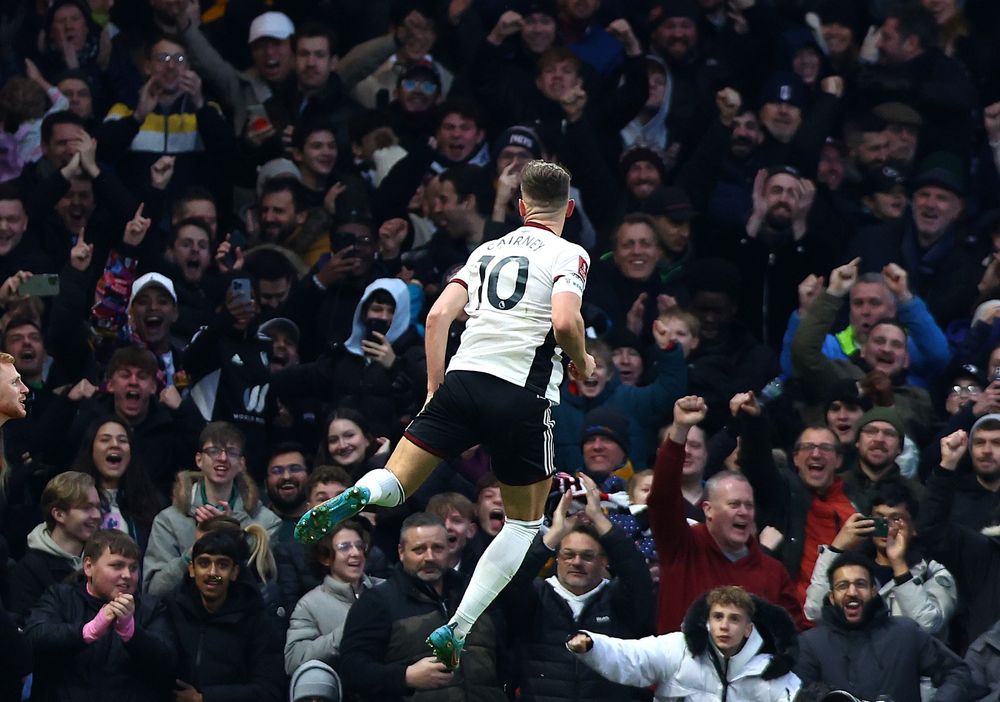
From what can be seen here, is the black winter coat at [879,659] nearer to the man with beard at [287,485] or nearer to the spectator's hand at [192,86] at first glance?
the man with beard at [287,485]

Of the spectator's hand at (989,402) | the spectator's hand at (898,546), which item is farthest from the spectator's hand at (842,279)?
the spectator's hand at (898,546)

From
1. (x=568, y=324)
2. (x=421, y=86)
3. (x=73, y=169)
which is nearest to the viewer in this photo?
(x=568, y=324)

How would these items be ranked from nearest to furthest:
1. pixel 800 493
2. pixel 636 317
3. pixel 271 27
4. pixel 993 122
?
pixel 800 493 < pixel 636 317 < pixel 271 27 < pixel 993 122

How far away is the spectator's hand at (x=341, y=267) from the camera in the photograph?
609 inches

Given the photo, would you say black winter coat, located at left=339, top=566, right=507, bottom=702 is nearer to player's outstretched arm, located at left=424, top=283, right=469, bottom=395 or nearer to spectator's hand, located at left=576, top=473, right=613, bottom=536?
spectator's hand, located at left=576, top=473, right=613, bottom=536

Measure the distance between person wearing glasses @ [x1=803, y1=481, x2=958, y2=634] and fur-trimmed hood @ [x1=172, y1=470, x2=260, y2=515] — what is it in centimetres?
347

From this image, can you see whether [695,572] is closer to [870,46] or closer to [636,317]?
[636,317]

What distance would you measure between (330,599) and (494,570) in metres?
2.75

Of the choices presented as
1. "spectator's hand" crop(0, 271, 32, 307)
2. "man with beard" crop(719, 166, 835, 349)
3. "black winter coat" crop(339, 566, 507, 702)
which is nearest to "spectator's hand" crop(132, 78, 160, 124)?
"spectator's hand" crop(0, 271, 32, 307)

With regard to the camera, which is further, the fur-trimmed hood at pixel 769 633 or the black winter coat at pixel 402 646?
the black winter coat at pixel 402 646

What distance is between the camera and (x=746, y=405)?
13055 millimetres

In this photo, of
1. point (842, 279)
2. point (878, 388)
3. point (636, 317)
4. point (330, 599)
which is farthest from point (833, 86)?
point (330, 599)

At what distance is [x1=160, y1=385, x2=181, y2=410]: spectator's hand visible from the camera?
14.5 metres

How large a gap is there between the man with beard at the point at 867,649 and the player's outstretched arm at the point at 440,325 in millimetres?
3318
